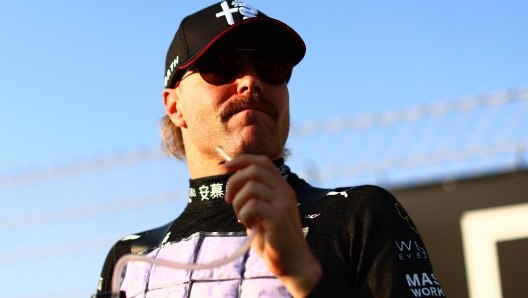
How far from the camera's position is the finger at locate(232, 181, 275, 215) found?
5.80ft

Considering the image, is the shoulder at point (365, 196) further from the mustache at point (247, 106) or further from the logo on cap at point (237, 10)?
the logo on cap at point (237, 10)

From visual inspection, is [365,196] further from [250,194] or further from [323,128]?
[323,128]

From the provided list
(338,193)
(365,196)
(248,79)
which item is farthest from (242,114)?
(365,196)

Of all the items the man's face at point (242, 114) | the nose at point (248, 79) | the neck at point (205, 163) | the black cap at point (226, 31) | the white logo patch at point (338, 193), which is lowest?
the white logo patch at point (338, 193)

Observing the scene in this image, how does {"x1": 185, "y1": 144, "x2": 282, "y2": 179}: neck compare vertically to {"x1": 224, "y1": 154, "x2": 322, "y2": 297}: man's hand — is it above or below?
above

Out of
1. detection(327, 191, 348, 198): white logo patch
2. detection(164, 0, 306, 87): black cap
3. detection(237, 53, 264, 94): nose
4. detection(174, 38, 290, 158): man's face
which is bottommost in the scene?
detection(327, 191, 348, 198): white logo patch

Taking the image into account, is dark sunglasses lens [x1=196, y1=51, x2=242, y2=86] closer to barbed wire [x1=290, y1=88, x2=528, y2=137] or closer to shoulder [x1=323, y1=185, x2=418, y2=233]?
shoulder [x1=323, y1=185, x2=418, y2=233]

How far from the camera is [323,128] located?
21.1 feet

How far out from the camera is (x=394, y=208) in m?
2.49

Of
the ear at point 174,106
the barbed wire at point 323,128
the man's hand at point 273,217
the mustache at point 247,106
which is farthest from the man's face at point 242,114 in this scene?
the barbed wire at point 323,128

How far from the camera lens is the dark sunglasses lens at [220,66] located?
2.97 metres

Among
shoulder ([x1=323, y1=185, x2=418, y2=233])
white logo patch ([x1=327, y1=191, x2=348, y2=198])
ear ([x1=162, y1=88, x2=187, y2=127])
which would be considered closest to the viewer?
shoulder ([x1=323, y1=185, x2=418, y2=233])

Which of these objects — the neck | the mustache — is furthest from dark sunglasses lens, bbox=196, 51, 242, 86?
the neck

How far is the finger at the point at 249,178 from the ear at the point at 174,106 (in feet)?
5.27
